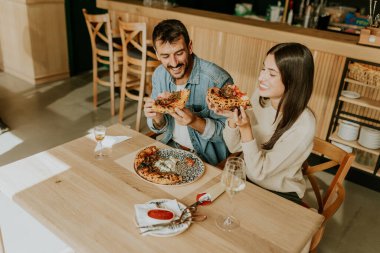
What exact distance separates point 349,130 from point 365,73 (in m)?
0.51

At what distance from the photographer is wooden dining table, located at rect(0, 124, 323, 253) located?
3.89 feet

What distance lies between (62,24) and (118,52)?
5.23 ft

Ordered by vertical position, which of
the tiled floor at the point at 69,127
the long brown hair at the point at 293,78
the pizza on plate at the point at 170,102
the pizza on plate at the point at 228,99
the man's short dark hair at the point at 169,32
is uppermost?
the man's short dark hair at the point at 169,32

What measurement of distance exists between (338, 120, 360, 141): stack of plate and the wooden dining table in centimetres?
190

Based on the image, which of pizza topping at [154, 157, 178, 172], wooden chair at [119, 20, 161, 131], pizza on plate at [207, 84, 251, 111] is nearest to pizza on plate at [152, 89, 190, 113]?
pizza on plate at [207, 84, 251, 111]

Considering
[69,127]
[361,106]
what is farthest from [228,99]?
[69,127]

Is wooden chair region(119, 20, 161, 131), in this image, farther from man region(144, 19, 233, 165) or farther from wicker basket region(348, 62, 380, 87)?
wicker basket region(348, 62, 380, 87)

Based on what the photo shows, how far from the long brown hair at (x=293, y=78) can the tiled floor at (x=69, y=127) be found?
1.16 metres

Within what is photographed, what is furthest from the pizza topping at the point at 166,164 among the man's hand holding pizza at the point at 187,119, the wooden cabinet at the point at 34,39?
the wooden cabinet at the point at 34,39

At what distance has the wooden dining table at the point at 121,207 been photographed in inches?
46.7

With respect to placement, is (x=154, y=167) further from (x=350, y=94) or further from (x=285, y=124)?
(x=350, y=94)

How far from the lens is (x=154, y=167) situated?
62.9 inches

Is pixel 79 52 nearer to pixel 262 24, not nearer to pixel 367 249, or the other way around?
pixel 262 24

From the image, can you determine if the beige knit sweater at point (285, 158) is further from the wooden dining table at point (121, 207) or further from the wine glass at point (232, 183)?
the wine glass at point (232, 183)
